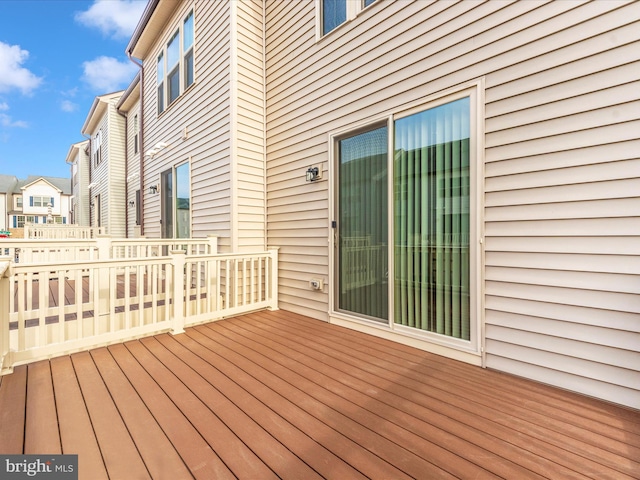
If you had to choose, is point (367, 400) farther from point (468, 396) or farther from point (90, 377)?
point (90, 377)

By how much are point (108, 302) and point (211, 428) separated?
278cm

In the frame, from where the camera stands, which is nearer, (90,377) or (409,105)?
(90,377)

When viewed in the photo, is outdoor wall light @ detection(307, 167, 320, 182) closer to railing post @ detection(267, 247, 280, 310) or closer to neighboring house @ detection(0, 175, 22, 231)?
railing post @ detection(267, 247, 280, 310)

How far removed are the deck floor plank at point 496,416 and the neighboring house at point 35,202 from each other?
33774 mm

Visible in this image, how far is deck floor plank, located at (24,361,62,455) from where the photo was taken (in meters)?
1.43

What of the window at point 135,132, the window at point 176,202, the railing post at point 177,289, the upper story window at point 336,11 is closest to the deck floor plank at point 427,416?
the railing post at point 177,289

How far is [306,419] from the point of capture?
1.68 metres

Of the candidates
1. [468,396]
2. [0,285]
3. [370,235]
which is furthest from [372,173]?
[0,285]

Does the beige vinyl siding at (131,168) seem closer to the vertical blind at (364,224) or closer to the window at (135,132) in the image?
the window at (135,132)

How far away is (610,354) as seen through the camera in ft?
6.00

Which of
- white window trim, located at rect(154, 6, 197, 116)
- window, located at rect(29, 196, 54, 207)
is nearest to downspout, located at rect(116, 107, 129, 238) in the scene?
white window trim, located at rect(154, 6, 197, 116)

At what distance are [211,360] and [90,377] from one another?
2.76 ft

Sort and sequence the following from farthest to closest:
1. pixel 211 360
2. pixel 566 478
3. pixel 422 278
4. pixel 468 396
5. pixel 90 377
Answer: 1. pixel 422 278
2. pixel 211 360
3. pixel 90 377
4. pixel 468 396
5. pixel 566 478

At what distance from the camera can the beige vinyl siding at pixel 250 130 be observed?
13.4 feet
